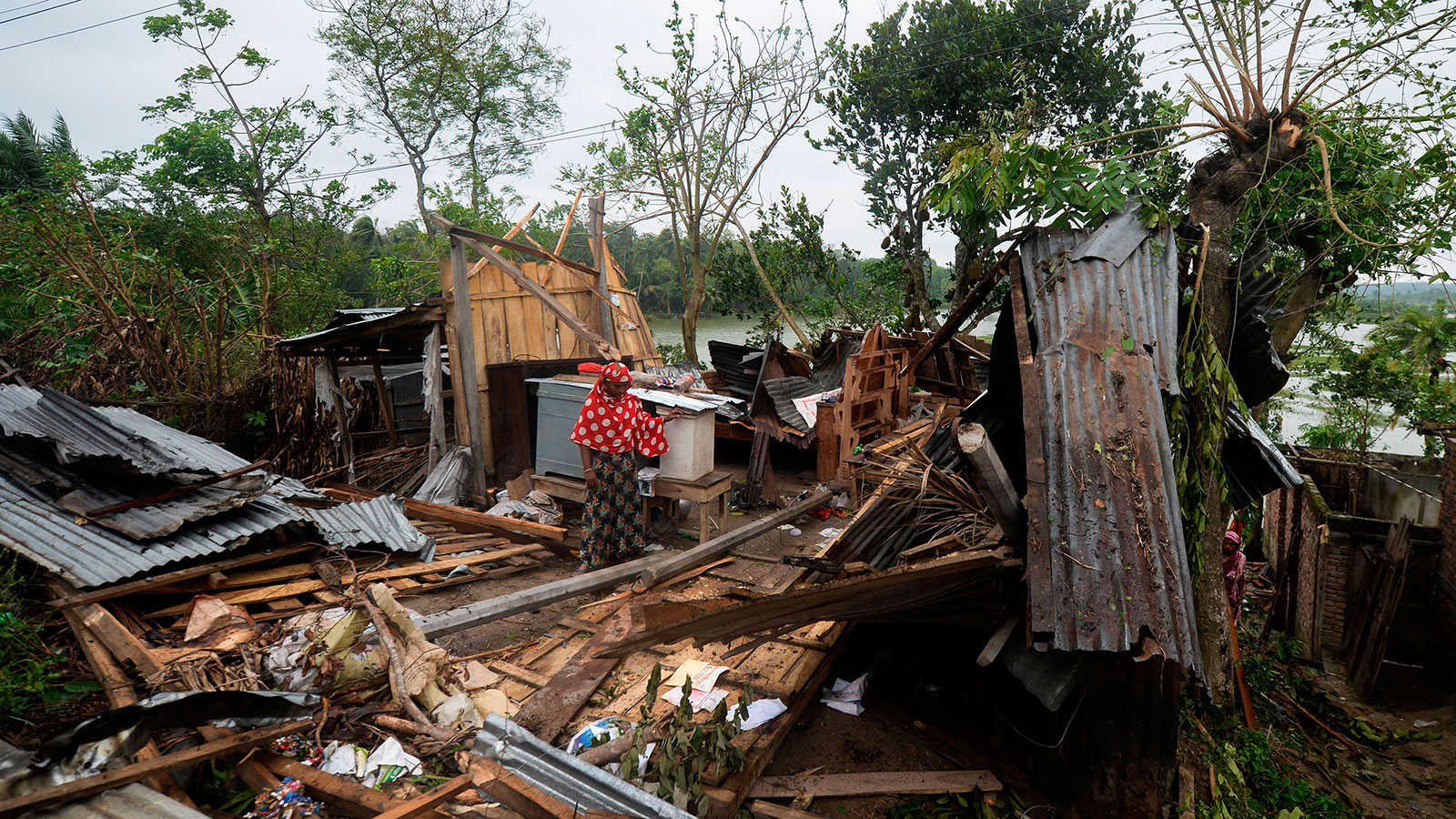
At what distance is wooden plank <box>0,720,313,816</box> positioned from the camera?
3070 millimetres

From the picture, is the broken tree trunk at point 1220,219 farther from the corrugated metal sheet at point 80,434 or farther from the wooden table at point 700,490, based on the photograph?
the corrugated metal sheet at point 80,434

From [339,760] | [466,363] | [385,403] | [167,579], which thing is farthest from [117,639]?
[385,403]

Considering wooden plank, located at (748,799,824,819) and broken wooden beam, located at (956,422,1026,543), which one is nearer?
broken wooden beam, located at (956,422,1026,543)

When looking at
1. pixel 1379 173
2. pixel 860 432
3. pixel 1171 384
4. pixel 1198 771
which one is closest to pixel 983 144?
pixel 1171 384

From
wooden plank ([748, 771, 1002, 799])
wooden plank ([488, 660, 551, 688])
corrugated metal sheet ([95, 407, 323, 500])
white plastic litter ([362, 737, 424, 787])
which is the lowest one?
wooden plank ([748, 771, 1002, 799])

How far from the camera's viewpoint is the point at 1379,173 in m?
4.39

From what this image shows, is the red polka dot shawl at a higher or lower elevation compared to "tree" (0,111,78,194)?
lower

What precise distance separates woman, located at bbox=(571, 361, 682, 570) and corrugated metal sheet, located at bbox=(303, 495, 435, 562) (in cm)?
162

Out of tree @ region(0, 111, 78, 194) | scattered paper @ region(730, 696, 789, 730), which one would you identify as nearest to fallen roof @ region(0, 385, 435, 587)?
scattered paper @ region(730, 696, 789, 730)

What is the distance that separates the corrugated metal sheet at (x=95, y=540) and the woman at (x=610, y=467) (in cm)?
266

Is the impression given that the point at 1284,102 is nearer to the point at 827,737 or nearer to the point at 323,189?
the point at 827,737

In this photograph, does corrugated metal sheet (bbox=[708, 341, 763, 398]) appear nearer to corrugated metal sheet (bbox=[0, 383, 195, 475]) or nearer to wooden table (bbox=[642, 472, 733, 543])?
wooden table (bbox=[642, 472, 733, 543])

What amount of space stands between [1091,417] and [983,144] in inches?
85.9

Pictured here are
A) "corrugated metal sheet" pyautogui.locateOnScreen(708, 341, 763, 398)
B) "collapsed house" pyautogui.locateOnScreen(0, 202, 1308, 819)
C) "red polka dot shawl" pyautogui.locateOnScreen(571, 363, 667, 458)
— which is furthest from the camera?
"corrugated metal sheet" pyautogui.locateOnScreen(708, 341, 763, 398)
